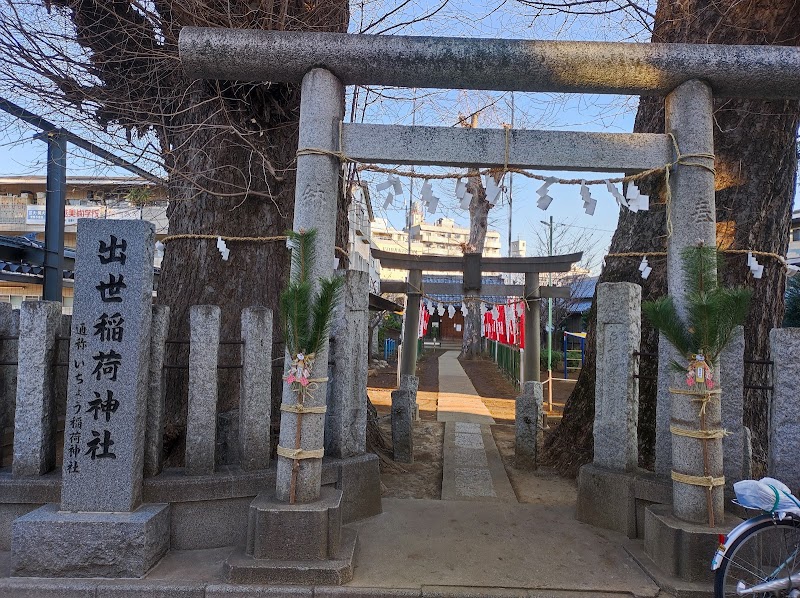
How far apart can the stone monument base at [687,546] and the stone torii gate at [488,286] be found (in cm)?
632

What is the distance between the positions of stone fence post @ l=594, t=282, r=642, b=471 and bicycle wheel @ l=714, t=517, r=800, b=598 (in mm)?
1190

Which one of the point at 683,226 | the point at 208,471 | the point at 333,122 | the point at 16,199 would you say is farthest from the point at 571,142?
the point at 16,199

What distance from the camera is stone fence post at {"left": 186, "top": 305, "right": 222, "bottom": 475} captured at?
3.95 meters

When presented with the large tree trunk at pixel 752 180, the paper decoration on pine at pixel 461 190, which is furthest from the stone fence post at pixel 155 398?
the large tree trunk at pixel 752 180

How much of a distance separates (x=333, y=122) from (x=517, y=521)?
149 inches

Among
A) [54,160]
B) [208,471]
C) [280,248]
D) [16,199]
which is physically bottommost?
[208,471]

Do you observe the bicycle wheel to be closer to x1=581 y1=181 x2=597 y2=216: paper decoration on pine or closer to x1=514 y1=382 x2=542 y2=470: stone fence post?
x1=581 y1=181 x2=597 y2=216: paper decoration on pine

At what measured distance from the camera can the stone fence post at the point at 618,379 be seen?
14.4 ft

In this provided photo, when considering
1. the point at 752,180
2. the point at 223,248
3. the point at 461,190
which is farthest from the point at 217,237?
the point at 752,180

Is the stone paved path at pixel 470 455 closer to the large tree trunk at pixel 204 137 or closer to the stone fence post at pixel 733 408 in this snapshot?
the stone fence post at pixel 733 408

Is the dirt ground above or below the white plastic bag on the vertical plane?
→ below

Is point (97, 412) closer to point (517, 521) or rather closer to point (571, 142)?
point (517, 521)

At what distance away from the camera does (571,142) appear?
411 cm

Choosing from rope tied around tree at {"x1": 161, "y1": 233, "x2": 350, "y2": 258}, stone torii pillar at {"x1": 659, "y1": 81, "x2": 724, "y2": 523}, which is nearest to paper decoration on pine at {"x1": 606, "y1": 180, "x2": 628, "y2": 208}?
stone torii pillar at {"x1": 659, "y1": 81, "x2": 724, "y2": 523}
